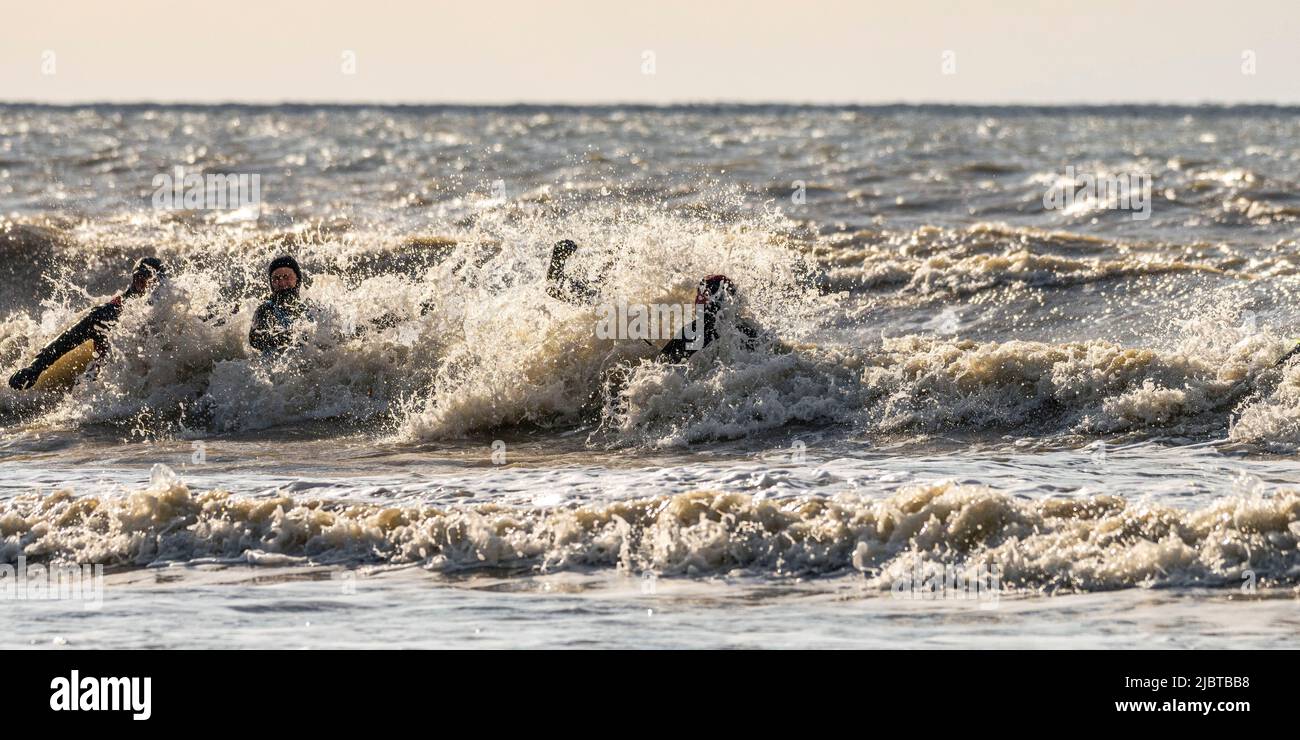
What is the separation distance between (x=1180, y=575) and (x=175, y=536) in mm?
5555

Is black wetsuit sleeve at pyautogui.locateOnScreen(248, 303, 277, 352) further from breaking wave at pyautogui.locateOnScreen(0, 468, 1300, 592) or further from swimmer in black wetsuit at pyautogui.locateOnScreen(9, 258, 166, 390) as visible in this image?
breaking wave at pyautogui.locateOnScreen(0, 468, 1300, 592)

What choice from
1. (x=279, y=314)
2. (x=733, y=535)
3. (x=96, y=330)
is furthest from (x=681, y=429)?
(x=96, y=330)

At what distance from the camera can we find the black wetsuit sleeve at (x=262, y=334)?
1447 centimetres

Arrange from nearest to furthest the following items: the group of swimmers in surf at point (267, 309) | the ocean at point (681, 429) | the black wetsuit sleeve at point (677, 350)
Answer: the ocean at point (681, 429)
the black wetsuit sleeve at point (677, 350)
the group of swimmers in surf at point (267, 309)

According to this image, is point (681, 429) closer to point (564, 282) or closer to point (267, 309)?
point (564, 282)

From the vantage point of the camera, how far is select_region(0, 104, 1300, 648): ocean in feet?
23.5

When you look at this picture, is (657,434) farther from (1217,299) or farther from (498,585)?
(1217,299)

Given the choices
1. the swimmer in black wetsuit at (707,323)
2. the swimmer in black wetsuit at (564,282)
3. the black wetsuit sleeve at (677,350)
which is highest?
the swimmer in black wetsuit at (564,282)

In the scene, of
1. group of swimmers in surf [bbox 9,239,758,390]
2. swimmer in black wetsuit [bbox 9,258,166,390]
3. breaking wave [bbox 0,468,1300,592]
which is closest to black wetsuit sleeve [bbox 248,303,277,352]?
group of swimmers in surf [bbox 9,239,758,390]

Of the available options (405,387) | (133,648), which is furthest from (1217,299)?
(133,648)

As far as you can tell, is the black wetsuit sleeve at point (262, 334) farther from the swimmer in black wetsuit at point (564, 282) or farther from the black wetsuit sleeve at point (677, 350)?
the black wetsuit sleeve at point (677, 350)

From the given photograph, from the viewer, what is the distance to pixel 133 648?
639 centimetres

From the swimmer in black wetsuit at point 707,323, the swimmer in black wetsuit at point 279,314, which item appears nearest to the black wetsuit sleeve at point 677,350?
the swimmer in black wetsuit at point 707,323

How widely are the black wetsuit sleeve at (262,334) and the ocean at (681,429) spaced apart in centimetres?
15
